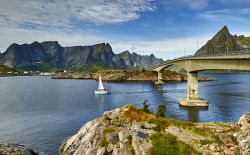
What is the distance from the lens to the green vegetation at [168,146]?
130 feet

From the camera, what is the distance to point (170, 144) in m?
40.9

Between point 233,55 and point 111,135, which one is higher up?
point 233,55

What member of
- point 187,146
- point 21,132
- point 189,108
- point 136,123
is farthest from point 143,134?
point 189,108

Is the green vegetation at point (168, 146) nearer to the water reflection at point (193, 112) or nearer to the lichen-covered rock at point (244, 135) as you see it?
the lichen-covered rock at point (244, 135)

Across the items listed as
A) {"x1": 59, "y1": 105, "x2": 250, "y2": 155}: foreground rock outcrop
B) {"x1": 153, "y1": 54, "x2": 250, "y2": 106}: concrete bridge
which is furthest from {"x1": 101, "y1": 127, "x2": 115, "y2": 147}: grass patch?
{"x1": 153, "y1": 54, "x2": 250, "y2": 106}: concrete bridge

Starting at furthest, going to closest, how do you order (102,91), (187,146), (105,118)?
(102,91) < (105,118) < (187,146)

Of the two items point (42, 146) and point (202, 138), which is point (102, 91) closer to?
point (42, 146)

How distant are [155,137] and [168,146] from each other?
278 centimetres

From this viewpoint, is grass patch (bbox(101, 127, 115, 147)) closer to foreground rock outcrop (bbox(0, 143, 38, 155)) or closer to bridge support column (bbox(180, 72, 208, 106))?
foreground rock outcrop (bbox(0, 143, 38, 155))

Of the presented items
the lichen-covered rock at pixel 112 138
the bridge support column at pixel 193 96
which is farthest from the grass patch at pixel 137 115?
the bridge support column at pixel 193 96

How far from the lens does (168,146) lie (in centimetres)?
4053

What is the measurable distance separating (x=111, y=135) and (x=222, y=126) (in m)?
18.1

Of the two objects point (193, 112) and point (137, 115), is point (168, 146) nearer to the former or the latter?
point (137, 115)

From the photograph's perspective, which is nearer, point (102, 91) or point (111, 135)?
point (111, 135)
